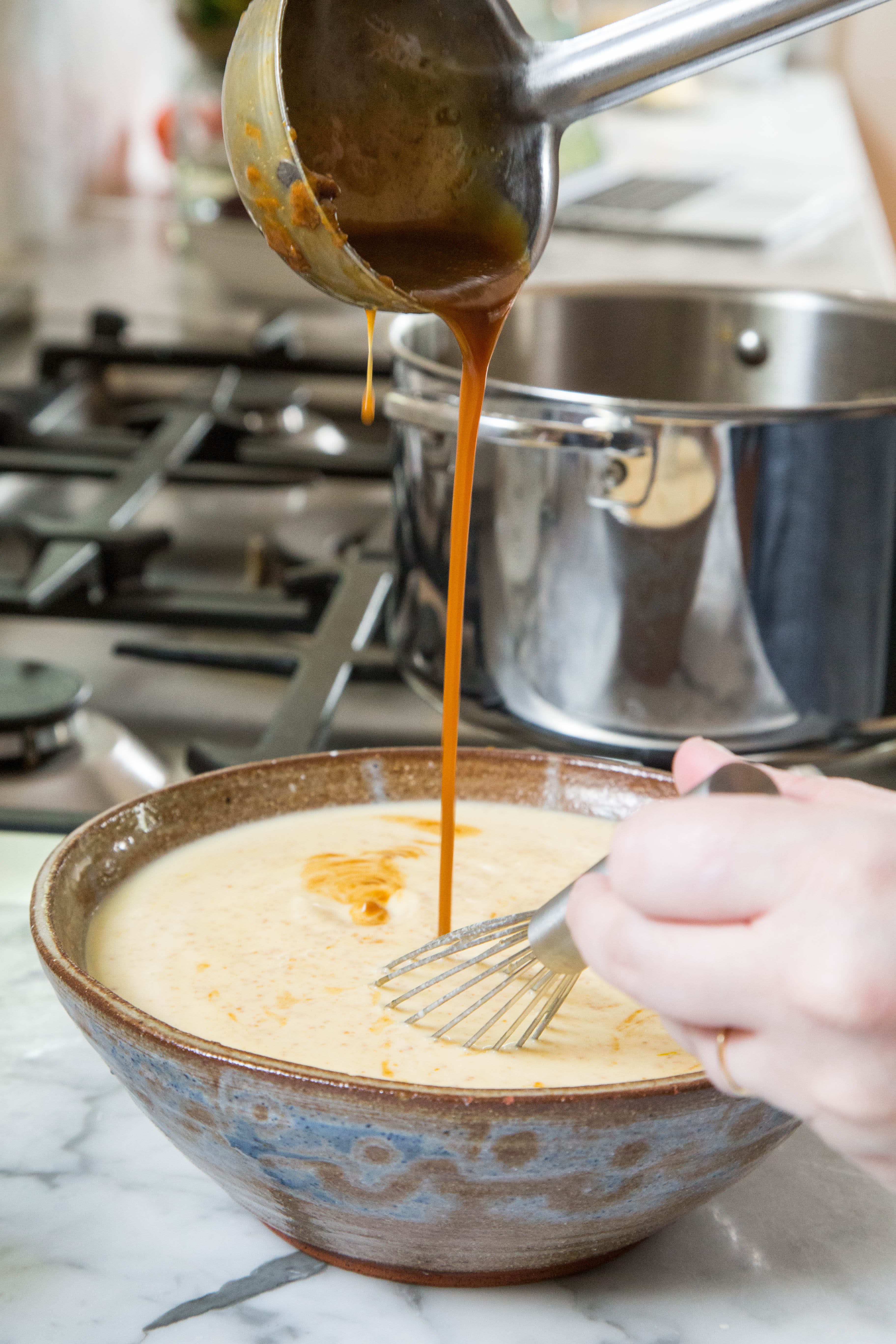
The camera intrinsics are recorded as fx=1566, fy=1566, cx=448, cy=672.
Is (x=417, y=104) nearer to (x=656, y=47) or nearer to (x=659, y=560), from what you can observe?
(x=656, y=47)

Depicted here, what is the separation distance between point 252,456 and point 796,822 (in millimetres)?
995

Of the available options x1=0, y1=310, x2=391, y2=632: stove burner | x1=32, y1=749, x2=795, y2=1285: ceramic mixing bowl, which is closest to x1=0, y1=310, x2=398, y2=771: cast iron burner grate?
x1=0, y1=310, x2=391, y2=632: stove burner

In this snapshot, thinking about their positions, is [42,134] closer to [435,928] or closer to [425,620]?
[425,620]

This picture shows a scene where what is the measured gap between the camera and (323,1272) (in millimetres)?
507

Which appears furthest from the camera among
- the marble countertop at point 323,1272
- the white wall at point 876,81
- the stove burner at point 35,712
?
the white wall at point 876,81

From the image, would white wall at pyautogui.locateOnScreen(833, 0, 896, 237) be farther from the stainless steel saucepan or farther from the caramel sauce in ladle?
the caramel sauce in ladle

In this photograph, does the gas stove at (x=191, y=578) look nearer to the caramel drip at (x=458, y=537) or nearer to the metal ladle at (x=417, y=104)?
the caramel drip at (x=458, y=537)

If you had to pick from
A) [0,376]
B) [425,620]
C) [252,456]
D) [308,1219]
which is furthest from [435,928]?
[0,376]

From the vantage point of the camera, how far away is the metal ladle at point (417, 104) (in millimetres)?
567

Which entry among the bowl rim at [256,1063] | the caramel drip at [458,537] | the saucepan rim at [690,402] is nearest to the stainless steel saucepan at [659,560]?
the saucepan rim at [690,402]

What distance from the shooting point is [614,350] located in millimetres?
1080

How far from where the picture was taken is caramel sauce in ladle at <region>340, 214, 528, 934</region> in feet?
2.02

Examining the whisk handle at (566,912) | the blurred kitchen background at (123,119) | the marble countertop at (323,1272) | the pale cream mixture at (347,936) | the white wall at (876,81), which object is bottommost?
the marble countertop at (323,1272)

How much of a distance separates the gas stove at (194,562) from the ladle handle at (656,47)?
367 millimetres
